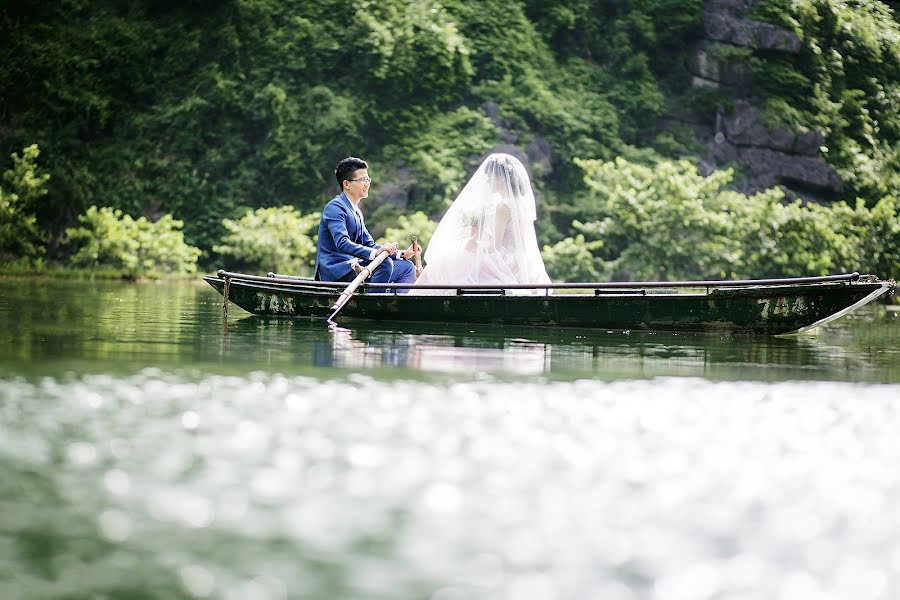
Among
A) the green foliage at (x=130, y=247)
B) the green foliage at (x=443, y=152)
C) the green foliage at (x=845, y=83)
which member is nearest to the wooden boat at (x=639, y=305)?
the green foliage at (x=130, y=247)

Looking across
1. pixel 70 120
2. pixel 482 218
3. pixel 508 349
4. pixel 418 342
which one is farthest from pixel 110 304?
pixel 70 120

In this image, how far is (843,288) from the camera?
27.2 ft

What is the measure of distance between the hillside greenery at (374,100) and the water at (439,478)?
17386 millimetres

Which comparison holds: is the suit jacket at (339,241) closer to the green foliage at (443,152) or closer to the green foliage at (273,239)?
the green foliage at (273,239)

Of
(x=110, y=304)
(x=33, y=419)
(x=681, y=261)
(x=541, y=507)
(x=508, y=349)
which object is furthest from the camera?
(x=681, y=261)

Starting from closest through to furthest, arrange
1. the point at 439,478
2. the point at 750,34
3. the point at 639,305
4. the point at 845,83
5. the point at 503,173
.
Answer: the point at 439,478
the point at 639,305
the point at 503,173
the point at 750,34
the point at 845,83

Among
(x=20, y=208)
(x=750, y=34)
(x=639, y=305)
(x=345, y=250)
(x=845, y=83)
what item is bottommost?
(x=639, y=305)

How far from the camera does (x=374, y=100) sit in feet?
84.2

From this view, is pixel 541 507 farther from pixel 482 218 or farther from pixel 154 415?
pixel 482 218

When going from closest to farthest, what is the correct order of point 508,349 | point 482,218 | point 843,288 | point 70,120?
point 508,349, point 843,288, point 482,218, point 70,120

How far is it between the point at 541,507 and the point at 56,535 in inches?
47.1

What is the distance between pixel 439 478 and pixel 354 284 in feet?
20.0

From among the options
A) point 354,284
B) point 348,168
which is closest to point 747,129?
point 348,168

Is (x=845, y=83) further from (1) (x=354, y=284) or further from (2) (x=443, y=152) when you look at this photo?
(1) (x=354, y=284)
